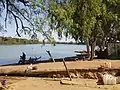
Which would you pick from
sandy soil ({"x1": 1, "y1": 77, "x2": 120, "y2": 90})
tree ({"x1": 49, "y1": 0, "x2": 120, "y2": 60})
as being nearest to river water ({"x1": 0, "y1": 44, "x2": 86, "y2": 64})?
tree ({"x1": 49, "y1": 0, "x2": 120, "y2": 60})

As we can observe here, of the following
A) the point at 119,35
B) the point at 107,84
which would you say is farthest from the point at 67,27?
the point at 119,35

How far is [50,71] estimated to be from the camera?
2031cm

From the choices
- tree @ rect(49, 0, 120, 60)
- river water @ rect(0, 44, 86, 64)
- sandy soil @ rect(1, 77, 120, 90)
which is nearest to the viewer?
sandy soil @ rect(1, 77, 120, 90)

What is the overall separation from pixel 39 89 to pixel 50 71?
325 centimetres

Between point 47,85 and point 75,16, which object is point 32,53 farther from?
point 47,85

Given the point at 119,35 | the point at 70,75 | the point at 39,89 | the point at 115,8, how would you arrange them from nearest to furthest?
the point at 39,89, the point at 70,75, the point at 115,8, the point at 119,35

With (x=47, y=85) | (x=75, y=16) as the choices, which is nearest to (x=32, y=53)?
(x=75, y=16)

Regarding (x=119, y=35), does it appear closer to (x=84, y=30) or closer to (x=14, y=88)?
(x=84, y=30)

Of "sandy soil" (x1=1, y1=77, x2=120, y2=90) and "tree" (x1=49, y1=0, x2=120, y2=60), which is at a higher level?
"tree" (x1=49, y1=0, x2=120, y2=60)

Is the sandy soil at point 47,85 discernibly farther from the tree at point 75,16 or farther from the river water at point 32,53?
the river water at point 32,53

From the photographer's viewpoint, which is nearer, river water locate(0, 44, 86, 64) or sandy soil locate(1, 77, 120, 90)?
sandy soil locate(1, 77, 120, 90)

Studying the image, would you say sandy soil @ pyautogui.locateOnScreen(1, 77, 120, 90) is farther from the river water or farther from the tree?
the river water

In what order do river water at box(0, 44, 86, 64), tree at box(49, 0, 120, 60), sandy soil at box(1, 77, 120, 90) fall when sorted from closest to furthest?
sandy soil at box(1, 77, 120, 90)
tree at box(49, 0, 120, 60)
river water at box(0, 44, 86, 64)

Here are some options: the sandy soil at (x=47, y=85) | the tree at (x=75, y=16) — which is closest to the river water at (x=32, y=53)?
the tree at (x=75, y=16)
